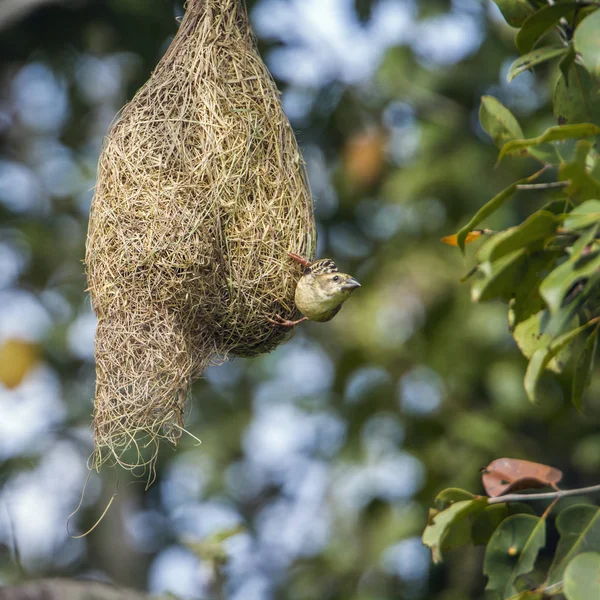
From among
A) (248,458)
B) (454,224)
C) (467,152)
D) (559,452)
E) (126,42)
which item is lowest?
(248,458)

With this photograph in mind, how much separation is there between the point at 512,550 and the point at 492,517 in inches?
6.9

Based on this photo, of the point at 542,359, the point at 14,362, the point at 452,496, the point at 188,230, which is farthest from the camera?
the point at 14,362

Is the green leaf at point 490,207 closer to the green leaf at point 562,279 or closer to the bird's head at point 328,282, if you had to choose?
the green leaf at point 562,279

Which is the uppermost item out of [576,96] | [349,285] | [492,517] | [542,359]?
[576,96]

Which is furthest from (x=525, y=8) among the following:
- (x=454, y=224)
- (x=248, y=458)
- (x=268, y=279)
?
(x=248, y=458)

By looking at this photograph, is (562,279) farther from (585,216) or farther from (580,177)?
(580,177)

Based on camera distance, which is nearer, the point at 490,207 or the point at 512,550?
the point at 490,207

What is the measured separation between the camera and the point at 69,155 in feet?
22.9

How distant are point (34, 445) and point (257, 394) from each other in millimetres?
1766

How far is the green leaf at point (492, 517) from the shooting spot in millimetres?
2129

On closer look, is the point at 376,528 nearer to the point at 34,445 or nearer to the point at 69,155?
the point at 34,445

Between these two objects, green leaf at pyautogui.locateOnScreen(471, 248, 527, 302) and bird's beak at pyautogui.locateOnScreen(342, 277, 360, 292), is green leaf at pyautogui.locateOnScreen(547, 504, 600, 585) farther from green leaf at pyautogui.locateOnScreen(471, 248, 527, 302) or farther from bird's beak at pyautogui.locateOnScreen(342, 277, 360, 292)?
bird's beak at pyautogui.locateOnScreen(342, 277, 360, 292)

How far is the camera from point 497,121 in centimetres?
199

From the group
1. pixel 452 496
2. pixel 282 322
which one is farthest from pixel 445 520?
pixel 282 322
